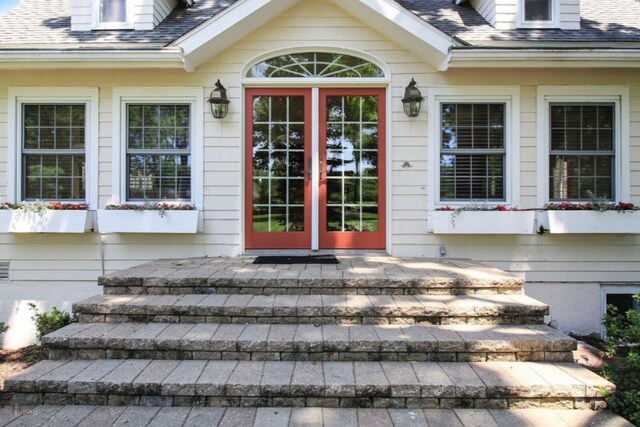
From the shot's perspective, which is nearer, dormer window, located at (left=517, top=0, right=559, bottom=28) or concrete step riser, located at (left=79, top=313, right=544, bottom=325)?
concrete step riser, located at (left=79, top=313, right=544, bottom=325)

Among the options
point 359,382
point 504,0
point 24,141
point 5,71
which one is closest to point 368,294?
point 359,382

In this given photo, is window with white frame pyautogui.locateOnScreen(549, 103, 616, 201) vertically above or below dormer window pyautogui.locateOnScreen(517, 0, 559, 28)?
below

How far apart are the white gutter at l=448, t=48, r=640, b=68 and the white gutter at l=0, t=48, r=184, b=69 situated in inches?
126

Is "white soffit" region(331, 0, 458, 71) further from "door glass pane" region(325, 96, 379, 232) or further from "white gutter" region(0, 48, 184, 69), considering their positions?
"white gutter" region(0, 48, 184, 69)

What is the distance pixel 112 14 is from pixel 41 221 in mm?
2753

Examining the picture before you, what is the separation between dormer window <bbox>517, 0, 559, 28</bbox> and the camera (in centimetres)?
493

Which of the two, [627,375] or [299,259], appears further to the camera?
[299,259]

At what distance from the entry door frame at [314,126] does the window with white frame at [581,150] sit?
6.48 ft

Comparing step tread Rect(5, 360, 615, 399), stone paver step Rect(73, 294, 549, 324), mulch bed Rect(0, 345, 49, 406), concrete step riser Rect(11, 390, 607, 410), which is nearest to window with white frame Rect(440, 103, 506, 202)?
stone paver step Rect(73, 294, 549, 324)

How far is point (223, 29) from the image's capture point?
4410mm

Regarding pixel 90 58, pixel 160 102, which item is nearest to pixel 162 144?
pixel 160 102

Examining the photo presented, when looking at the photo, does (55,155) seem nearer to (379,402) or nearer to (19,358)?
(19,358)

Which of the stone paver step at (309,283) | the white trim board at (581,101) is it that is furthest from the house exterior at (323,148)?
the stone paver step at (309,283)

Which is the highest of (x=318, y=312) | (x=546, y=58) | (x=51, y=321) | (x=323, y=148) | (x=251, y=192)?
(x=546, y=58)
